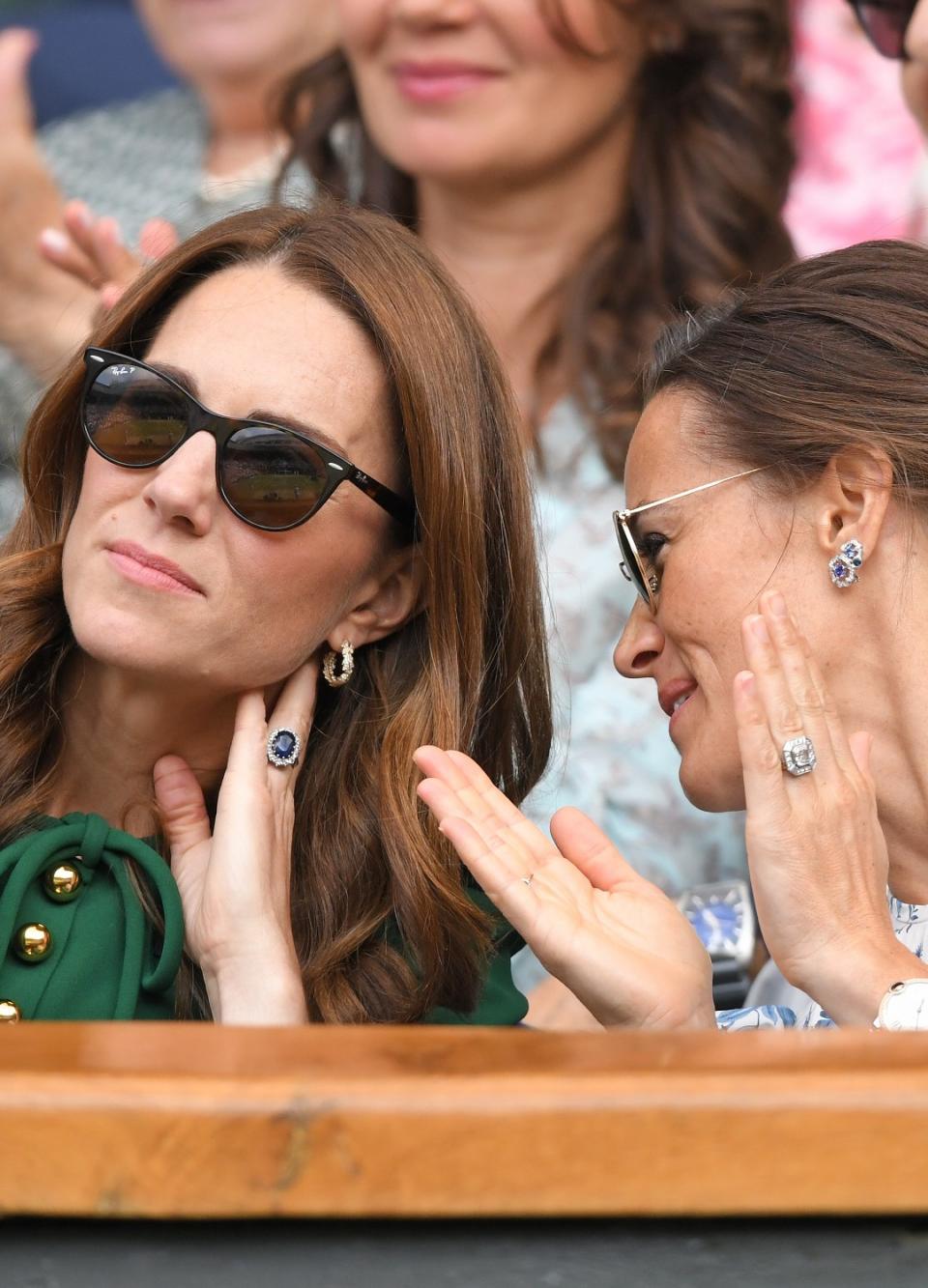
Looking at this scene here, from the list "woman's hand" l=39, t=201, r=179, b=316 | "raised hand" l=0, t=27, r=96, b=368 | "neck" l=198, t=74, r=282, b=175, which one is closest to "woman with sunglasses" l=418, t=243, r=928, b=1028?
"woman's hand" l=39, t=201, r=179, b=316

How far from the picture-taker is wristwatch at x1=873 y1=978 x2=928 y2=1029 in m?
1.58

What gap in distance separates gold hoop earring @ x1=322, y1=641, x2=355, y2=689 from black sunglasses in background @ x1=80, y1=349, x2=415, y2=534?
0.75 feet

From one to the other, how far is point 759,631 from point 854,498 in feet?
0.75

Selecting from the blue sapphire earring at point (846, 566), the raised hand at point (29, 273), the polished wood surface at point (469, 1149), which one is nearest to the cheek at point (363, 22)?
the raised hand at point (29, 273)

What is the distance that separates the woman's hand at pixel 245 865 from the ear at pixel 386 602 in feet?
0.20

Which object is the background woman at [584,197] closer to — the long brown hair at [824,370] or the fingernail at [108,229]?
the fingernail at [108,229]

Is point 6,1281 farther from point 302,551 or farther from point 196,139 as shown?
point 196,139

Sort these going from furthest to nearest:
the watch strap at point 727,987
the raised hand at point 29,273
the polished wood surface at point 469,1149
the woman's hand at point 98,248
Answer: the raised hand at point 29,273 < the woman's hand at point 98,248 < the watch strap at point 727,987 < the polished wood surface at point 469,1149

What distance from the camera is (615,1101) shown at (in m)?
0.98

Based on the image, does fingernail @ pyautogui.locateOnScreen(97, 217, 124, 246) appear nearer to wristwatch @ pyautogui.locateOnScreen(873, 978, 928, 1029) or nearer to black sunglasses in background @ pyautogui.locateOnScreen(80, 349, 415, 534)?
black sunglasses in background @ pyautogui.locateOnScreen(80, 349, 415, 534)

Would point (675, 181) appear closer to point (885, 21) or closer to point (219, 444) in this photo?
point (885, 21)

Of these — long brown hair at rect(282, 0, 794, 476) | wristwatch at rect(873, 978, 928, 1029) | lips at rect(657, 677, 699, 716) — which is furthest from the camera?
long brown hair at rect(282, 0, 794, 476)

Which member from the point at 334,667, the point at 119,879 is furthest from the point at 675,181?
the point at 119,879

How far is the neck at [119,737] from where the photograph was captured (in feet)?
6.55
